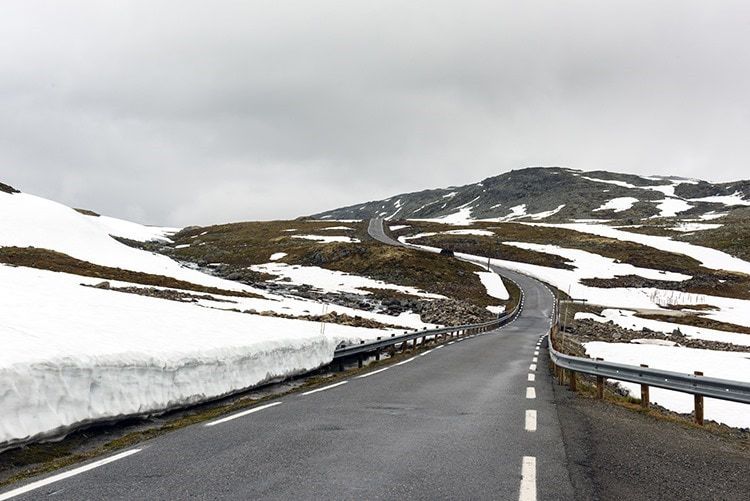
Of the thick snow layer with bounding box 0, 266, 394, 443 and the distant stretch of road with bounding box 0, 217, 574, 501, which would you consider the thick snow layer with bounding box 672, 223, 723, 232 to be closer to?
the thick snow layer with bounding box 0, 266, 394, 443

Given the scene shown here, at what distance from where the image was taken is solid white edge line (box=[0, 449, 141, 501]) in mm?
5109

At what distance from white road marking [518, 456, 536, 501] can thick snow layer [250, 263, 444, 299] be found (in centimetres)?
5275

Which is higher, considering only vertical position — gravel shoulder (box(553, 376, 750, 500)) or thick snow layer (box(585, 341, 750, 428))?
gravel shoulder (box(553, 376, 750, 500))

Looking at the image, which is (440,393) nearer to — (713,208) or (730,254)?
(730,254)

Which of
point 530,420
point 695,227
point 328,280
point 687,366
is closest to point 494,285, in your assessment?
point 328,280

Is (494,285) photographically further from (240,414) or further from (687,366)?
(240,414)

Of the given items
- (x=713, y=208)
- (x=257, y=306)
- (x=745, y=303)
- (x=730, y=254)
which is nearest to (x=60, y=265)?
(x=257, y=306)

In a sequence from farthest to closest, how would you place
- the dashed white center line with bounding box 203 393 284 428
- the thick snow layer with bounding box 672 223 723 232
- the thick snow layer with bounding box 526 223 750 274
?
the thick snow layer with bounding box 672 223 723 232, the thick snow layer with bounding box 526 223 750 274, the dashed white center line with bounding box 203 393 284 428

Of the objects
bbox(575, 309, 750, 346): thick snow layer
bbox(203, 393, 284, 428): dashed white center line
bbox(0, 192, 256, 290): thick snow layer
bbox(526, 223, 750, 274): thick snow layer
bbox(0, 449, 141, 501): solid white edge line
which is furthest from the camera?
bbox(526, 223, 750, 274): thick snow layer

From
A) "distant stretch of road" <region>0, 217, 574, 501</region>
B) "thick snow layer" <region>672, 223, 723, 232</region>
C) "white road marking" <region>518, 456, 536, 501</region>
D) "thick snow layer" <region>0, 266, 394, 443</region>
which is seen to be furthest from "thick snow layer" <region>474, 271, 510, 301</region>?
"thick snow layer" <region>672, 223, 723, 232</region>

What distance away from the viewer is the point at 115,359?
857cm

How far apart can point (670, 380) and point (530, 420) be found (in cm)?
333

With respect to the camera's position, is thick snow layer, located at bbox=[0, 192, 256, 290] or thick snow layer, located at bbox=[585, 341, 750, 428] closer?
thick snow layer, located at bbox=[585, 341, 750, 428]

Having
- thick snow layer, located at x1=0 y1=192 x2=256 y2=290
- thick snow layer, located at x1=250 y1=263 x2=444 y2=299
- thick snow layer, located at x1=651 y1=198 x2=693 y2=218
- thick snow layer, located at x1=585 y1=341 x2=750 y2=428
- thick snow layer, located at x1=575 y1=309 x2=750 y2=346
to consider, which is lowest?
thick snow layer, located at x1=575 y1=309 x2=750 y2=346
